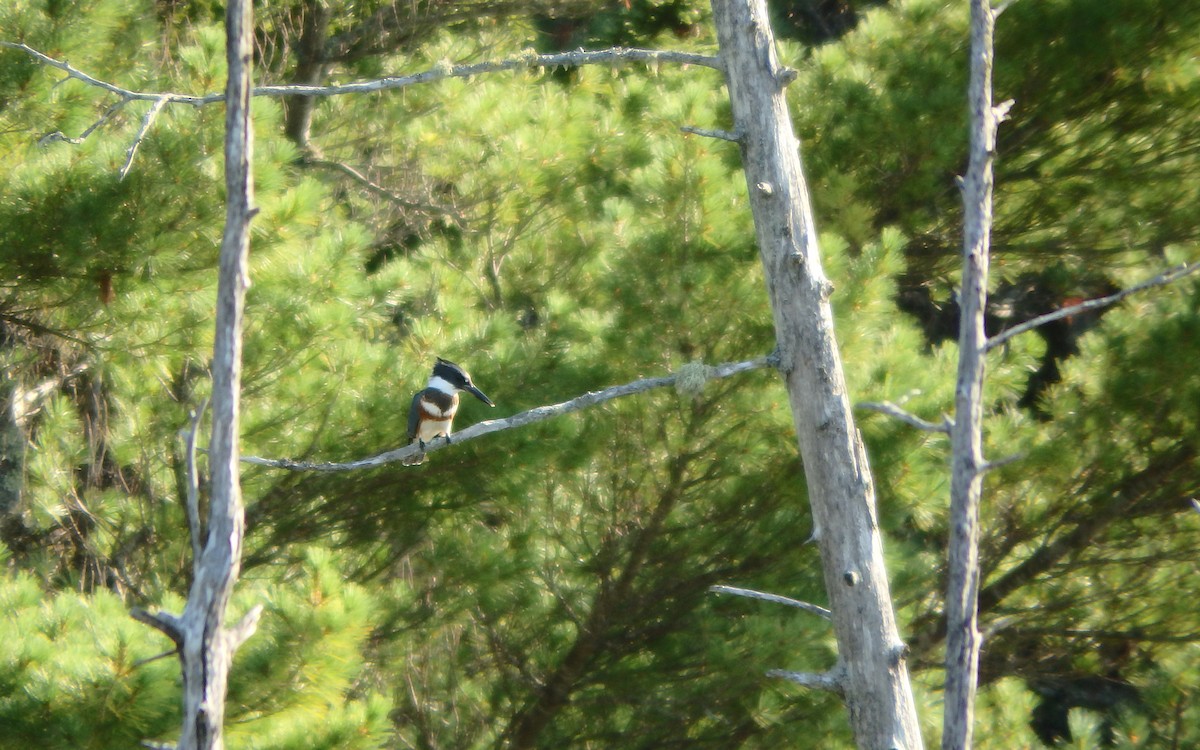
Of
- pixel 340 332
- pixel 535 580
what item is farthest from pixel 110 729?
pixel 535 580

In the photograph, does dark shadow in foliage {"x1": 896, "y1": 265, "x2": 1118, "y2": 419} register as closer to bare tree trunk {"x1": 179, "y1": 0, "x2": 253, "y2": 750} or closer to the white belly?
the white belly

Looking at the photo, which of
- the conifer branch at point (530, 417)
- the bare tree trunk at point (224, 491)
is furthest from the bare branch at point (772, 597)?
the bare tree trunk at point (224, 491)

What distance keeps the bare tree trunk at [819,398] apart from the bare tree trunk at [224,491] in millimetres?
1906

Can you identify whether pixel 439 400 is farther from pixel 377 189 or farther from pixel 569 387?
pixel 377 189

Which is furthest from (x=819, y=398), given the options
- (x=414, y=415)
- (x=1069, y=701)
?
(x=1069, y=701)

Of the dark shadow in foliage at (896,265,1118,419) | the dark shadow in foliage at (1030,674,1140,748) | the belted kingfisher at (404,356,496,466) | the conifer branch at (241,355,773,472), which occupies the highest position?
the conifer branch at (241,355,773,472)

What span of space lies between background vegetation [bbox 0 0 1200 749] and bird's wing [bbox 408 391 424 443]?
0.15 m

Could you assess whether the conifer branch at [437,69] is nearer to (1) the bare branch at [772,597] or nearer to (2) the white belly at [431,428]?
(2) the white belly at [431,428]

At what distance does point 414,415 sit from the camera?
16.5 ft

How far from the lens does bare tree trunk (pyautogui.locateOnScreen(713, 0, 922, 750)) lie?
3.76 m

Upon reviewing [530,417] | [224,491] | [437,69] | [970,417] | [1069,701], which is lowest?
[1069,701]

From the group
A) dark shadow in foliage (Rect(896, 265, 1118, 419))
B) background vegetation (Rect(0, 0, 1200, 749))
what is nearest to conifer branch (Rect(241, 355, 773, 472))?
background vegetation (Rect(0, 0, 1200, 749))

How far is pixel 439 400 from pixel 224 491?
8.31 ft

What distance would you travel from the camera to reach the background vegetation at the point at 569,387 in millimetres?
4516
